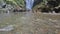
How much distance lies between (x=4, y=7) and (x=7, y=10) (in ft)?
5.16

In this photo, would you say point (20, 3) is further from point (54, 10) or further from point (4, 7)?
point (54, 10)

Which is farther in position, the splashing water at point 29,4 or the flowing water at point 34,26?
the splashing water at point 29,4

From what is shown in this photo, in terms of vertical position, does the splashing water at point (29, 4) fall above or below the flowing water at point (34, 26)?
below

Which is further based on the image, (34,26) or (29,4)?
(29,4)

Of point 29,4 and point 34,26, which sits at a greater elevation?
point 34,26

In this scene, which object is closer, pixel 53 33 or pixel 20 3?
pixel 53 33

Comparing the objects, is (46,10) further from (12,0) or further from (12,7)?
(12,0)

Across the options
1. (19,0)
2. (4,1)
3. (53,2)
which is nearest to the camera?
(53,2)

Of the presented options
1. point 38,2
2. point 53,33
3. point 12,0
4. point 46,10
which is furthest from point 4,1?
point 53,33

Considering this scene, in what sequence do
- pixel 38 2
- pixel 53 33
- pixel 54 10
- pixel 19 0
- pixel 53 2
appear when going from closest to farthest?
1. pixel 53 33
2. pixel 54 10
3. pixel 53 2
4. pixel 38 2
5. pixel 19 0

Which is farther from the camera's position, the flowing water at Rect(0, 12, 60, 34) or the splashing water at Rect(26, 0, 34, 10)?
the splashing water at Rect(26, 0, 34, 10)

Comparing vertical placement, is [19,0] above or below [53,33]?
below

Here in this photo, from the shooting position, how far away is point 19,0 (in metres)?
29.2

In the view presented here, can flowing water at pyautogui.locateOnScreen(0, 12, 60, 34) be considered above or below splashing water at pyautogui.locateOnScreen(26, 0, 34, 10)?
above
